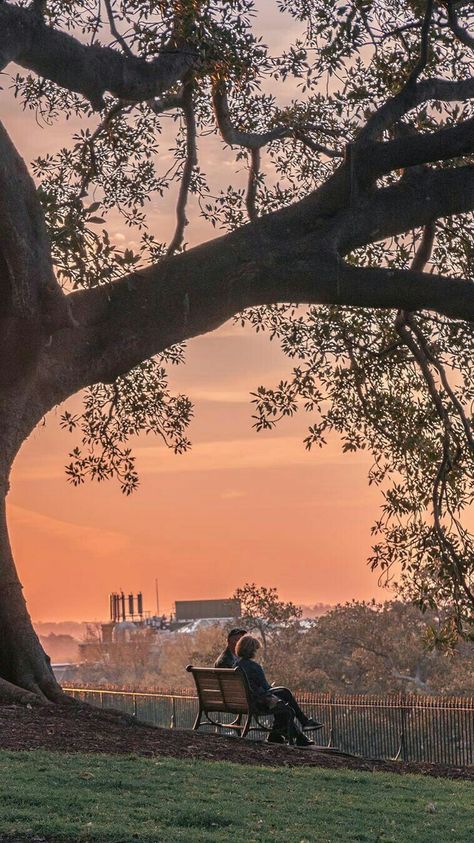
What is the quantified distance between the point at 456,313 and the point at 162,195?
5756 millimetres

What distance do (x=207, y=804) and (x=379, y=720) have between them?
639 inches

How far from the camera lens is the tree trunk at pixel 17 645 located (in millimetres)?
11344

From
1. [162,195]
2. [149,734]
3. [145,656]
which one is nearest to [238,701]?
[149,734]

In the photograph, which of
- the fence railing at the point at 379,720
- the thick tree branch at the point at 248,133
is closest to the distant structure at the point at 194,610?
the fence railing at the point at 379,720

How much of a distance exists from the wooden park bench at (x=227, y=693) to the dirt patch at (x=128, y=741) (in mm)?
1014

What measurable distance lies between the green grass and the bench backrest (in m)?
2.60

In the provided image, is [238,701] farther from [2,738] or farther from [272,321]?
[272,321]

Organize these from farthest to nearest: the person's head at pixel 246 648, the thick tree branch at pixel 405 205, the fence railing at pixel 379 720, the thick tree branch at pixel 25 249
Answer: the fence railing at pixel 379 720, the person's head at pixel 246 648, the thick tree branch at pixel 405 205, the thick tree branch at pixel 25 249

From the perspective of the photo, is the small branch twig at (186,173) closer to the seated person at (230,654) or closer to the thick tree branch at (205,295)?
the thick tree branch at (205,295)

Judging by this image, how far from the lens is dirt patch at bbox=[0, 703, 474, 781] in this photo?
9094 mm

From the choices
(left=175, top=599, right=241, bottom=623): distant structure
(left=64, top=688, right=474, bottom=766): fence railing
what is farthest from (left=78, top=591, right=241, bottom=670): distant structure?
(left=64, top=688, right=474, bottom=766): fence railing

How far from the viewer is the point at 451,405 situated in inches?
583

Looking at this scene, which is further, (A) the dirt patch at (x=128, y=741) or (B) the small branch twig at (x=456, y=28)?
(B) the small branch twig at (x=456, y=28)

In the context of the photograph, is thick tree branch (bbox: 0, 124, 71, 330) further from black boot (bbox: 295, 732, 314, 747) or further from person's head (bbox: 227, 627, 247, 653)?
black boot (bbox: 295, 732, 314, 747)
